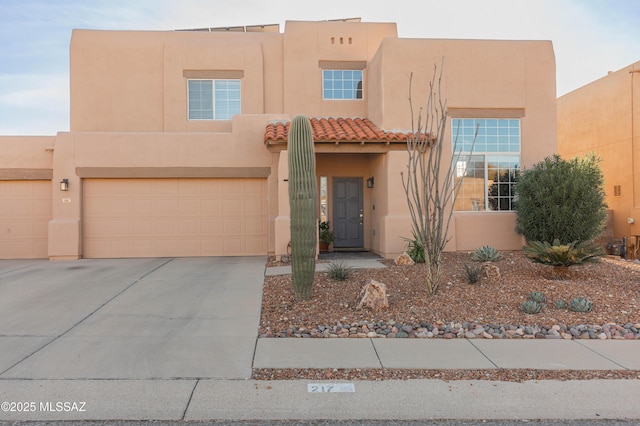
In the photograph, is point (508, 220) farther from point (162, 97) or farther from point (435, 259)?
point (162, 97)

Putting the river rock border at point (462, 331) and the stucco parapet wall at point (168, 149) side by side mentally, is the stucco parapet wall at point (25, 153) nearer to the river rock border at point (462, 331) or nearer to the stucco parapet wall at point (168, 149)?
the stucco parapet wall at point (168, 149)

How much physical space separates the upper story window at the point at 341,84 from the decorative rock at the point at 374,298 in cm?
884

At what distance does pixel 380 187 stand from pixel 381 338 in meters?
7.14

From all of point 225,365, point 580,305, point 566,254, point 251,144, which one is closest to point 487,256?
point 566,254

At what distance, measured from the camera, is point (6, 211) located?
13875mm

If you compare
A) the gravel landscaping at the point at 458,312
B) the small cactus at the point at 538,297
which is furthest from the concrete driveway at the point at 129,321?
the small cactus at the point at 538,297

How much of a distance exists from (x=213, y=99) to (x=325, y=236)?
224 inches

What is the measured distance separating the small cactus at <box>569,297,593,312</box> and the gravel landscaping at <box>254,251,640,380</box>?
0.07 metres

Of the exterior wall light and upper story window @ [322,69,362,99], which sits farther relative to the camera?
upper story window @ [322,69,362,99]

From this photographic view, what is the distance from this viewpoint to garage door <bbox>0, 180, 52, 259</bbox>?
1384 centimetres

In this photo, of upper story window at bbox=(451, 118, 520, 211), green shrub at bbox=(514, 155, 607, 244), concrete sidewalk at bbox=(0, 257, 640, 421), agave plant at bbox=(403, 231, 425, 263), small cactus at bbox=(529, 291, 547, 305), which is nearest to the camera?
concrete sidewalk at bbox=(0, 257, 640, 421)

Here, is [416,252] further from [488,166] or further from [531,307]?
[531,307]

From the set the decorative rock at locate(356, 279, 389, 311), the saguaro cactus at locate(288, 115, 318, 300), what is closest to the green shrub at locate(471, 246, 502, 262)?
the decorative rock at locate(356, 279, 389, 311)

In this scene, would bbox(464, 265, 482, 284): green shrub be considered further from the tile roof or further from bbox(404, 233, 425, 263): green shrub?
the tile roof
